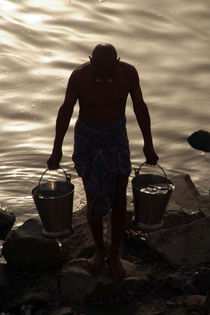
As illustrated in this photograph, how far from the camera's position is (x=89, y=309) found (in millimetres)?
6094

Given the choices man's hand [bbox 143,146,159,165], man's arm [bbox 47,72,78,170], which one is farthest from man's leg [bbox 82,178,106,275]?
man's hand [bbox 143,146,159,165]

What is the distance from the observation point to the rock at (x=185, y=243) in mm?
6512

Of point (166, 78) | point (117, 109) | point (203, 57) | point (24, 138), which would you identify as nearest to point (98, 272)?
point (117, 109)

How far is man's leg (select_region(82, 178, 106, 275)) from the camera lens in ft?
20.2

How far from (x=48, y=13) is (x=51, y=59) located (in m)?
1.88

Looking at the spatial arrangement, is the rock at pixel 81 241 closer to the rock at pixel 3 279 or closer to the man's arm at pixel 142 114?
the rock at pixel 3 279

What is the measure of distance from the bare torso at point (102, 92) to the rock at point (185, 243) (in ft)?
3.84

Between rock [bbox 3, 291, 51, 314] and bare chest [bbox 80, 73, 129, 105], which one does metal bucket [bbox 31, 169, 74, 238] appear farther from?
bare chest [bbox 80, 73, 129, 105]

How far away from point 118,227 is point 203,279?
0.76 m

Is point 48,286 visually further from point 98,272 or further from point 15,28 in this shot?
point 15,28

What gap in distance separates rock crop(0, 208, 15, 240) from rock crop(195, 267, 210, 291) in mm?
1730

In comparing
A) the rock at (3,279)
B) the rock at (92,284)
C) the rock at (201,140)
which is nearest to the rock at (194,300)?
the rock at (92,284)

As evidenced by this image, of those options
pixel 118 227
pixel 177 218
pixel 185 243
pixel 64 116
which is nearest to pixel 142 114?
pixel 64 116

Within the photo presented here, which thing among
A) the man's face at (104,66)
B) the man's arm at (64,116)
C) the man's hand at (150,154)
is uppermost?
the man's face at (104,66)
